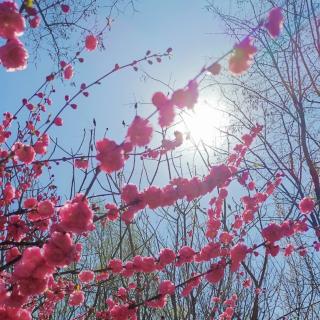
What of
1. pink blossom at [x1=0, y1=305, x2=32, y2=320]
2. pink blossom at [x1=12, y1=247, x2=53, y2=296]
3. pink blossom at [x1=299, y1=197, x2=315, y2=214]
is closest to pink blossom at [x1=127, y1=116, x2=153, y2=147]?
pink blossom at [x1=12, y1=247, x2=53, y2=296]

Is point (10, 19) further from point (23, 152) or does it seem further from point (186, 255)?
point (186, 255)

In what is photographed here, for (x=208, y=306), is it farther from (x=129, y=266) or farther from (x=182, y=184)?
(x=182, y=184)

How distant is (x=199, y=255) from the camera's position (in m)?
3.18

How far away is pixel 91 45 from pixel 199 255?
92.8 inches

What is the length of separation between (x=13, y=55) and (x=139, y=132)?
34.1 inches

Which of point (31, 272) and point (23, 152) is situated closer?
point (31, 272)

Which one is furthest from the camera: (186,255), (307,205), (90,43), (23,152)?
(90,43)

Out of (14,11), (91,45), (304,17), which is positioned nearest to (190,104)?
(14,11)

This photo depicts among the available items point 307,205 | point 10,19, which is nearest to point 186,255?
point 307,205

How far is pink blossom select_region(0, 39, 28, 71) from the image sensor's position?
2041mm

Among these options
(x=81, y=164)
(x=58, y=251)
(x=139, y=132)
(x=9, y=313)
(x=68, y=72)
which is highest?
(x=68, y=72)

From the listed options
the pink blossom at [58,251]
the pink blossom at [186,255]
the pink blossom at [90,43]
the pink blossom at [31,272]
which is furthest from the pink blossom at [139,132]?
the pink blossom at [90,43]

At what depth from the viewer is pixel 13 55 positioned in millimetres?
2072

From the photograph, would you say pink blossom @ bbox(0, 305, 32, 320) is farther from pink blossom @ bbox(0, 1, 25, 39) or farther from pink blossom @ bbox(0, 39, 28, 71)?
pink blossom @ bbox(0, 1, 25, 39)
